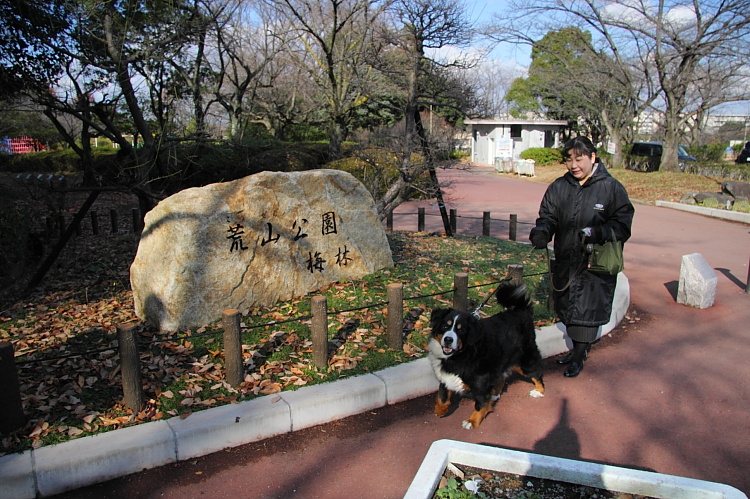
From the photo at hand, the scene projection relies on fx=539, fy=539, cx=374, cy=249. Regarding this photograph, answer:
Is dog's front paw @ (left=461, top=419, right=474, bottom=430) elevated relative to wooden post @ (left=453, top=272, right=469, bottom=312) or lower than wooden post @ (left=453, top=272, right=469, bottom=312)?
lower

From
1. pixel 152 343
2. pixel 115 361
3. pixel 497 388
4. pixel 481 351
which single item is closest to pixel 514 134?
pixel 497 388

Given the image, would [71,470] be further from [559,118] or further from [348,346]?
[559,118]

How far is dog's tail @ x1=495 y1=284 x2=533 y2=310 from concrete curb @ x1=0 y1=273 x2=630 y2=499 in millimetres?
984

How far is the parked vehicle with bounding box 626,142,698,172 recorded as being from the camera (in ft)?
94.8

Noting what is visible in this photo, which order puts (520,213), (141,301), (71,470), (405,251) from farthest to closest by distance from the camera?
(520,213) → (405,251) → (141,301) → (71,470)

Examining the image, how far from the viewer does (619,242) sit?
4.87 m

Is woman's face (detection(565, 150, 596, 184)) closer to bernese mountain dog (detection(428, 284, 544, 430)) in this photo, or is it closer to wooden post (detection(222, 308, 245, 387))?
bernese mountain dog (detection(428, 284, 544, 430))

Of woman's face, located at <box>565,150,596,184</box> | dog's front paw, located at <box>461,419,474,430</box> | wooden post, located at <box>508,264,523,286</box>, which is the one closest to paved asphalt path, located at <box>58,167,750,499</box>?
dog's front paw, located at <box>461,419,474,430</box>

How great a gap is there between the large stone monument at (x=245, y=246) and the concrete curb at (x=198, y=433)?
1949mm

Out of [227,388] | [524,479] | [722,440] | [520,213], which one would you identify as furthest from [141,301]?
[520,213]

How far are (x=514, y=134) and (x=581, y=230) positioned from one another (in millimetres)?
39172

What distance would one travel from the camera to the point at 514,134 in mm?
41969

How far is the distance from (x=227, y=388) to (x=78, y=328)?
2.56 m

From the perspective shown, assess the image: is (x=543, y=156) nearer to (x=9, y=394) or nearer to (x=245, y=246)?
(x=245, y=246)
